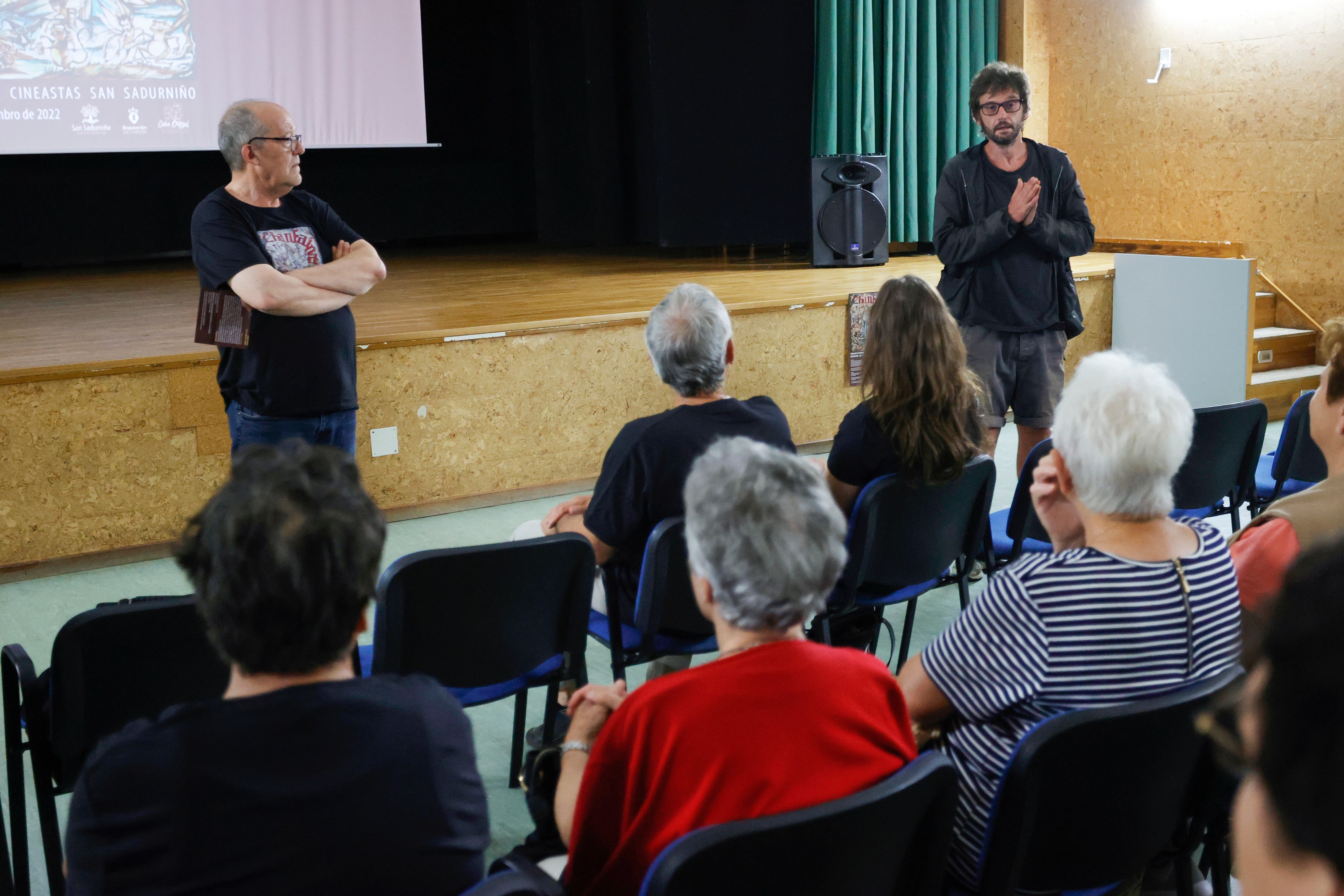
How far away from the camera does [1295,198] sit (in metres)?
6.32

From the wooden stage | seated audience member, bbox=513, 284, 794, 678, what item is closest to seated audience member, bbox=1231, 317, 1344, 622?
seated audience member, bbox=513, 284, 794, 678

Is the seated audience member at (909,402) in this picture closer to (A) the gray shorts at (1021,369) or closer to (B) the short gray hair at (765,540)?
(B) the short gray hair at (765,540)

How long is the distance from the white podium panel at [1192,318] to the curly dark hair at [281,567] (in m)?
4.89

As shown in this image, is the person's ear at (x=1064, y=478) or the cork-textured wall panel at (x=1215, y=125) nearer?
the person's ear at (x=1064, y=478)

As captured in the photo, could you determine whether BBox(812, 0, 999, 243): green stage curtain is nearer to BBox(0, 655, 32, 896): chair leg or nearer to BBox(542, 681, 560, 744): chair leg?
BBox(542, 681, 560, 744): chair leg

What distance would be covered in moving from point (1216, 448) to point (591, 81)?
5893 millimetres

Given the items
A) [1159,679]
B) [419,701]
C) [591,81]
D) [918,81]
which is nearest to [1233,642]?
[1159,679]

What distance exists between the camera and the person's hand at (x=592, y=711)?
1.41 metres

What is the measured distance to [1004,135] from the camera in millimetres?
3805

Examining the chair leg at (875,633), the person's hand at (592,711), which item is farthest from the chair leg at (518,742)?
the person's hand at (592,711)

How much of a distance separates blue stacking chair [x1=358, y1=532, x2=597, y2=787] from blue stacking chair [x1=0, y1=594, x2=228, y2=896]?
0.95 ft

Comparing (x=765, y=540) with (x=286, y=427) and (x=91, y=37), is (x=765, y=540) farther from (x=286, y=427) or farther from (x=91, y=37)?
(x=91, y=37)

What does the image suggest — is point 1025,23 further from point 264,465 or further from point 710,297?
point 264,465

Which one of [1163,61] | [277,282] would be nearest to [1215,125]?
[1163,61]
